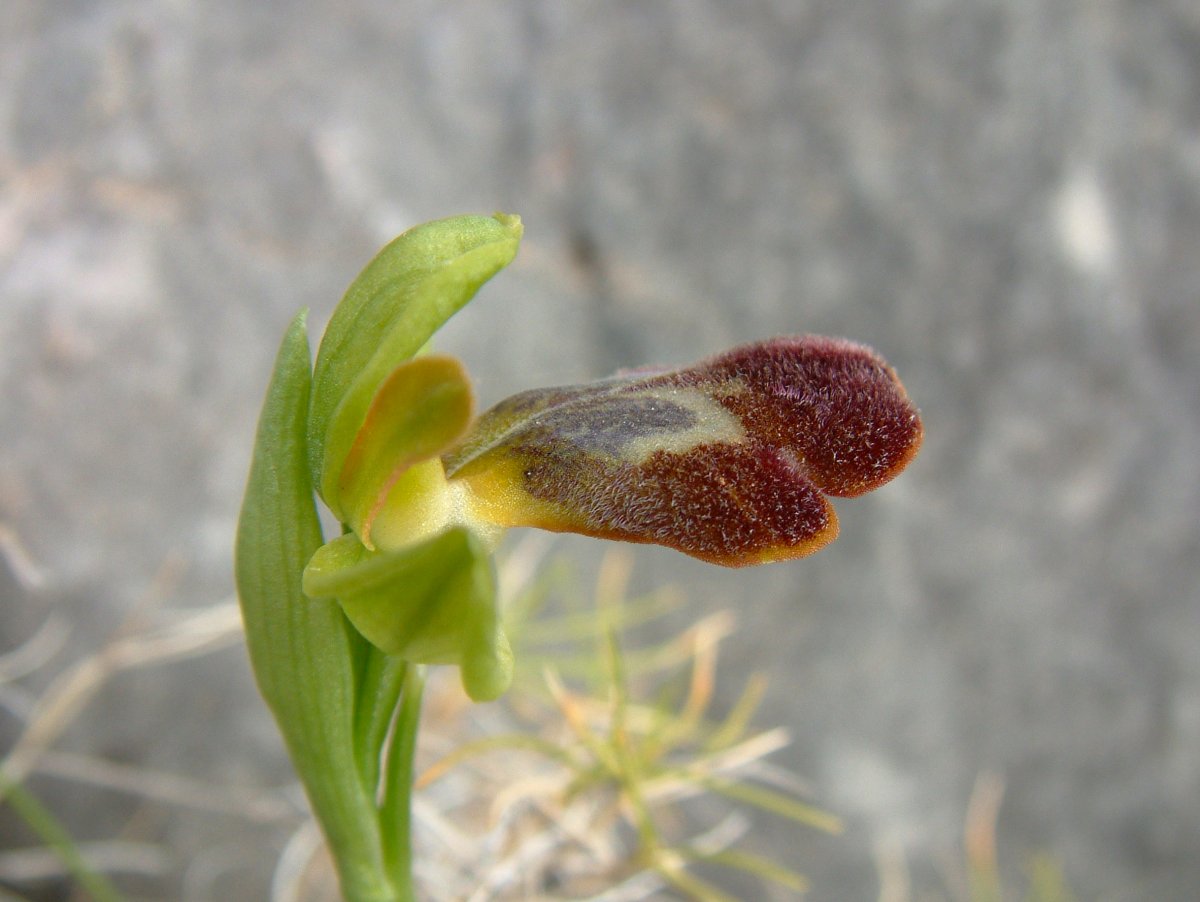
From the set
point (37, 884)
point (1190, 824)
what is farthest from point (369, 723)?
point (1190, 824)

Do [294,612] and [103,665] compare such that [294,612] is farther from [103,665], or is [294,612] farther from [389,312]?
[103,665]

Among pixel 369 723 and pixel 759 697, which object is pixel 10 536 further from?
pixel 759 697

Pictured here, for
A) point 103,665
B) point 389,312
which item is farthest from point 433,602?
point 103,665

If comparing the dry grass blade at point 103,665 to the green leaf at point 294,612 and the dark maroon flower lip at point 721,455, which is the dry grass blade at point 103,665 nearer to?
the green leaf at point 294,612

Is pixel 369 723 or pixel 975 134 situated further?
pixel 975 134

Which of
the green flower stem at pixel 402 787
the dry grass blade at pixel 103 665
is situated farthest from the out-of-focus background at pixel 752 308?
the green flower stem at pixel 402 787

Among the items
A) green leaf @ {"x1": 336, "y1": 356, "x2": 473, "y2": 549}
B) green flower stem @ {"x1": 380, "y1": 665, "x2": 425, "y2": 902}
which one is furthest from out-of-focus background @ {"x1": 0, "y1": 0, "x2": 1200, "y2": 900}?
green leaf @ {"x1": 336, "y1": 356, "x2": 473, "y2": 549}

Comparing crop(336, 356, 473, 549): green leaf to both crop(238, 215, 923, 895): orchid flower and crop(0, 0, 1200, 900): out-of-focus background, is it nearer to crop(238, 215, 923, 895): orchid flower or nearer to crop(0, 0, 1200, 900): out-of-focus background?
crop(238, 215, 923, 895): orchid flower
